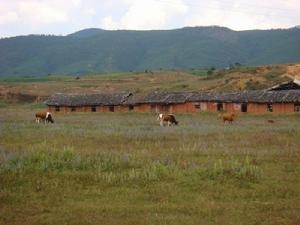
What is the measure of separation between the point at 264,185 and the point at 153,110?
168 ft

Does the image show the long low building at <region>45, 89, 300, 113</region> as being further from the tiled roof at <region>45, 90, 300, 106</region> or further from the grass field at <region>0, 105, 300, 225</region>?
the grass field at <region>0, 105, 300, 225</region>

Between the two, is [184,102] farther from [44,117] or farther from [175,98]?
[44,117]

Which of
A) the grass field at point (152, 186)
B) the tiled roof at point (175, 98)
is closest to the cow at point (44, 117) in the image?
the grass field at point (152, 186)

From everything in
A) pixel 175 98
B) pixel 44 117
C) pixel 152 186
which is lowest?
pixel 152 186

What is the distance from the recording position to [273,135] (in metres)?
28.8

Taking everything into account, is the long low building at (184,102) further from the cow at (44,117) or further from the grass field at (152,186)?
the grass field at (152,186)

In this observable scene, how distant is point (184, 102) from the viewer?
208ft

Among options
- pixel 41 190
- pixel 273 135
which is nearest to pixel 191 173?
pixel 41 190

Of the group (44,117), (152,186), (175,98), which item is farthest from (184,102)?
(152,186)

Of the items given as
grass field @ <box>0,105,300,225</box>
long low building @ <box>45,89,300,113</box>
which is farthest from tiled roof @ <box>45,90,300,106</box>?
grass field @ <box>0,105,300,225</box>

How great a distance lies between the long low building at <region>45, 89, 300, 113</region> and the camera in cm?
5731

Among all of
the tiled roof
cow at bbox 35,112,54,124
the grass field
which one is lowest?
the grass field

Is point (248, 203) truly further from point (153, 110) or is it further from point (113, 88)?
point (113, 88)

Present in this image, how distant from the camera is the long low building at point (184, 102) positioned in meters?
57.3
